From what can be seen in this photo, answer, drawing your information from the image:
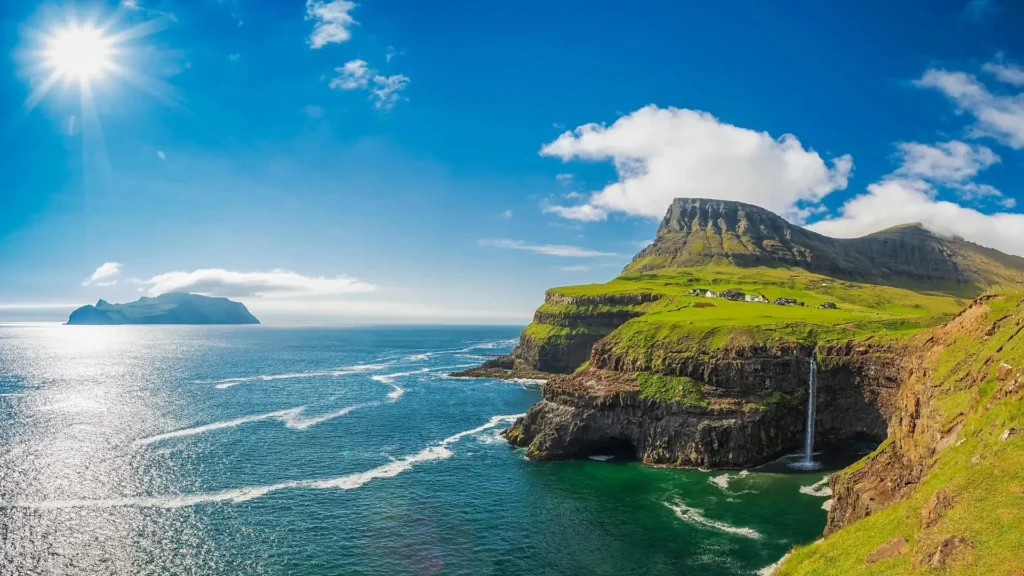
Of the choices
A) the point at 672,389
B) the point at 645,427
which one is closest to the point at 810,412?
the point at 672,389

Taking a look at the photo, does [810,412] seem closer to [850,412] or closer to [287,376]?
[850,412]

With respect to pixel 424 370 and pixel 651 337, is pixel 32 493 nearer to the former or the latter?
pixel 651 337

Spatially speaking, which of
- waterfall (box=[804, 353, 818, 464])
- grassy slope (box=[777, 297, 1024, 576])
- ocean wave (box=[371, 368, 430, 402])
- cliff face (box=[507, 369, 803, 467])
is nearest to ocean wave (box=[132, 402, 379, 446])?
ocean wave (box=[371, 368, 430, 402])

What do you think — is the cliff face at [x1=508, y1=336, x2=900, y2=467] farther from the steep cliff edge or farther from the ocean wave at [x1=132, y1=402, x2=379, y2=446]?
the ocean wave at [x1=132, y1=402, x2=379, y2=446]

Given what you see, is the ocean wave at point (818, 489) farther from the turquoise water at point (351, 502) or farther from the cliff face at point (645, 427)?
the cliff face at point (645, 427)

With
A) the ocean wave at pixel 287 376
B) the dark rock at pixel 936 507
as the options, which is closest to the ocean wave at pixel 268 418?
the ocean wave at pixel 287 376
